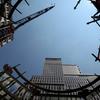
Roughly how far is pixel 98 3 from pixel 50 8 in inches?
3066

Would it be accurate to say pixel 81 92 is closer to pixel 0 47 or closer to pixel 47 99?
pixel 47 99

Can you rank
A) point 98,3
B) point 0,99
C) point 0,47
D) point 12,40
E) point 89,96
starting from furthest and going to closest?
point 12,40 → point 0,47 → point 89,96 → point 0,99 → point 98,3

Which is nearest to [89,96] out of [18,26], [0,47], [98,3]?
[98,3]

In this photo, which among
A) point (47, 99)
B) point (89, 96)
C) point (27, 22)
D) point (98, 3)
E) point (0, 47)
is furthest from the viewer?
point (0, 47)

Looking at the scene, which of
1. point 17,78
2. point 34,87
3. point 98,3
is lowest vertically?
point 34,87

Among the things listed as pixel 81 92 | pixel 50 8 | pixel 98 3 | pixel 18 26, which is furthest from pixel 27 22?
pixel 98 3

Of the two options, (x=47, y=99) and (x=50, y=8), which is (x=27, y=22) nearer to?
(x=50, y=8)

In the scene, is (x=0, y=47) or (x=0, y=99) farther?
(x=0, y=47)

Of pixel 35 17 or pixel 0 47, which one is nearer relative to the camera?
pixel 35 17

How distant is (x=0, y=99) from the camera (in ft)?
68.3

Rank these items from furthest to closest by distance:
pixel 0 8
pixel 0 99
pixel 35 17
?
Answer: pixel 35 17 < pixel 0 99 < pixel 0 8

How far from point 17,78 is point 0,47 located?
279ft

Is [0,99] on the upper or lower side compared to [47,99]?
upper

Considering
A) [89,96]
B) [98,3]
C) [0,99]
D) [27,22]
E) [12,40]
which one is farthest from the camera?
[12,40]
